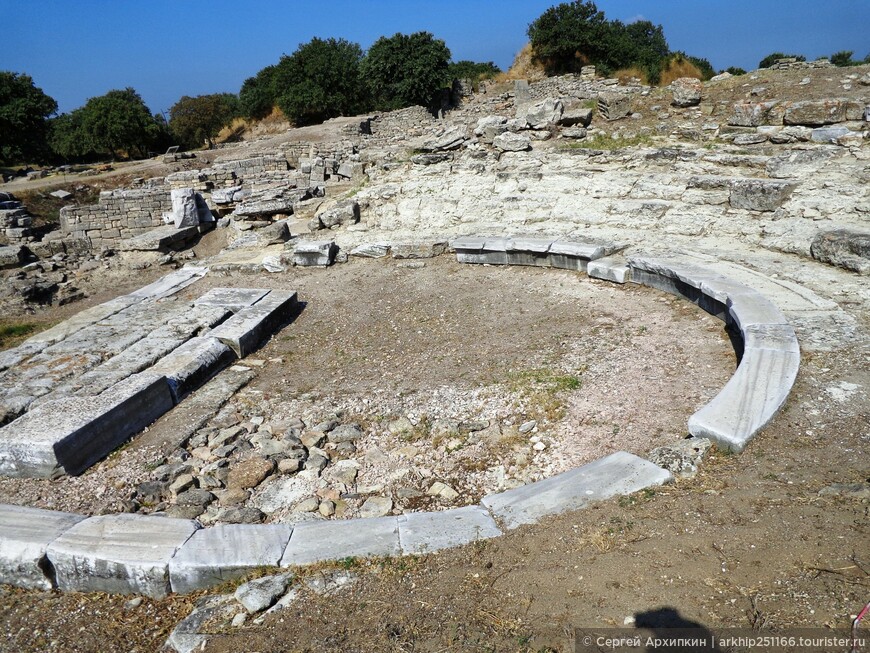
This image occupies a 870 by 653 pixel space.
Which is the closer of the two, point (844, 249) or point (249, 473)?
point (249, 473)

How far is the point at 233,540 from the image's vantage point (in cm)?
375

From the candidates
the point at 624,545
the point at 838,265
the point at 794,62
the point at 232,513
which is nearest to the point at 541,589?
the point at 624,545

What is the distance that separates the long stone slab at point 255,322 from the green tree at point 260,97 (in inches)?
1277

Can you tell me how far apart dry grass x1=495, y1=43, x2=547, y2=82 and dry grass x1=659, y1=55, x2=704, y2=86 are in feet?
26.7

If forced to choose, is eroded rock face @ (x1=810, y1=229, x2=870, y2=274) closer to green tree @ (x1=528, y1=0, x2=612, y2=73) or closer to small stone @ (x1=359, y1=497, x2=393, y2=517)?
small stone @ (x1=359, y1=497, x2=393, y2=517)

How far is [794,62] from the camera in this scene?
16.8 metres

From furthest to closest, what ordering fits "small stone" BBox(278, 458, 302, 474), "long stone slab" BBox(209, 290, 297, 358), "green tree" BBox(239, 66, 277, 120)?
"green tree" BBox(239, 66, 277, 120), "long stone slab" BBox(209, 290, 297, 358), "small stone" BBox(278, 458, 302, 474)

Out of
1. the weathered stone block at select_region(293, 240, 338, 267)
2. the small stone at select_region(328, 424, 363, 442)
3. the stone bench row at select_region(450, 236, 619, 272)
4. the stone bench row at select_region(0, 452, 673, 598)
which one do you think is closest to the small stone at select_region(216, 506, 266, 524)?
the stone bench row at select_region(0, 452, 673, 598)

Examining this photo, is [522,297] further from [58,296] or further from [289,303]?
[58,296]

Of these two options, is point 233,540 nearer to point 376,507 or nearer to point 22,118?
point 376,507

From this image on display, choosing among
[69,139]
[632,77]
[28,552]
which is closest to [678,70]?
[632,77]

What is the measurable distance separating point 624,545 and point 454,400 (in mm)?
Answer: 2620

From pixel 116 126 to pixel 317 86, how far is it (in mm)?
11055

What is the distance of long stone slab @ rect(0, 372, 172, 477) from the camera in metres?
4.79
